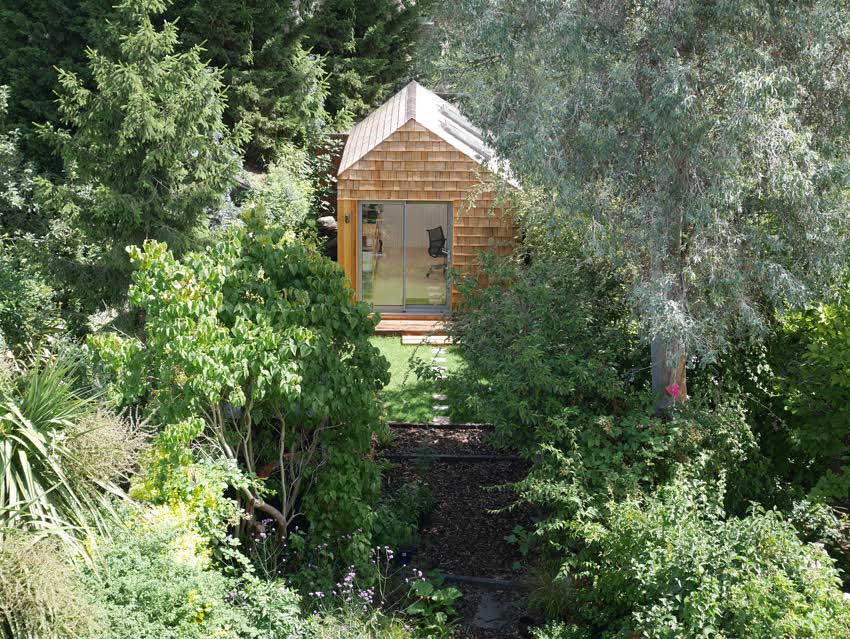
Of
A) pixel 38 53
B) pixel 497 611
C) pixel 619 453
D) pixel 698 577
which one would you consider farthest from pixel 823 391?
pixel 38 53

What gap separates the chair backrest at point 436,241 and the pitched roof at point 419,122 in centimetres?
157

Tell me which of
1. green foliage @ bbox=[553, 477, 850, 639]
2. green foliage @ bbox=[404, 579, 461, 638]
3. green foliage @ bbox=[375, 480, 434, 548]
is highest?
green foliage @ bbox=[553, 477, 850, 639]

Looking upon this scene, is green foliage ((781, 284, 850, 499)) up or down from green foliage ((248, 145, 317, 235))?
down

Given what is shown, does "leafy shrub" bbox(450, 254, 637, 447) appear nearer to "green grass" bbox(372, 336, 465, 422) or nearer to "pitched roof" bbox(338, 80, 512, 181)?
"green grass" bbox(372, 336, 465, 422)

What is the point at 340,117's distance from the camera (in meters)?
21.8

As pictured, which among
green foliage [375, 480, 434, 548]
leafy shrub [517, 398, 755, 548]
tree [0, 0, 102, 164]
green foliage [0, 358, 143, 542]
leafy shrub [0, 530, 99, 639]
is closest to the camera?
leafy shrub [0, 530, 99, 639]

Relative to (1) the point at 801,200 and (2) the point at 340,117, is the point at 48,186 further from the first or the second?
(2) the point at 340,117

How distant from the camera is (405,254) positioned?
15625mm

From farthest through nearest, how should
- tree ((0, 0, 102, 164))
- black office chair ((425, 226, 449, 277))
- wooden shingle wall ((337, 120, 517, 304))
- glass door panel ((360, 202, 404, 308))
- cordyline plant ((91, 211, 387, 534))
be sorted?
tree ((0, 0, 102, 164)) → black office chair ((425, 226, 449, 277)) → glass door panel ((360, 202, 404, 308)) → wooden shingle wall ((337, 120, 517, 304)) → cordyline plant ((91, 211, 387, 534))

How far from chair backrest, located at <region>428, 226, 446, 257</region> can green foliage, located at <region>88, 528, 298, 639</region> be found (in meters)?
10.3

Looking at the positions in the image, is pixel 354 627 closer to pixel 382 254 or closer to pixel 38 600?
pixel 38 600

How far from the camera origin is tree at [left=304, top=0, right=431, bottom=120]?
21875mm

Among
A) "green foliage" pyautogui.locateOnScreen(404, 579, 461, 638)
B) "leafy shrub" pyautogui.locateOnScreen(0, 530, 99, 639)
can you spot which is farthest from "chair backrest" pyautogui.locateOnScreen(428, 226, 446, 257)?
"leafy shrub" pyautogui.locateOnScreen(0, 530, 99, 639)

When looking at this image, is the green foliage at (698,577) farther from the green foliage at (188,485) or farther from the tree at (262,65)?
the tree at (262,65)
